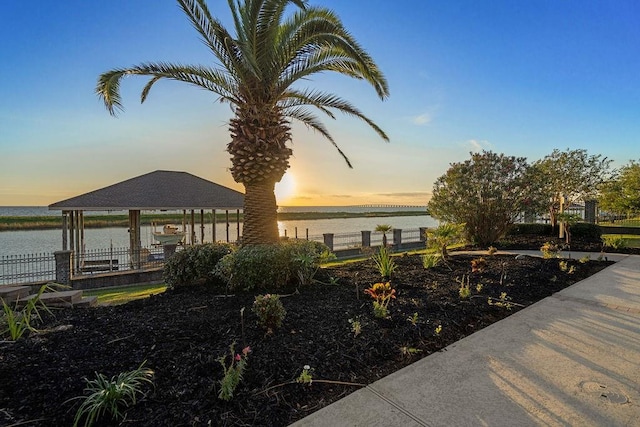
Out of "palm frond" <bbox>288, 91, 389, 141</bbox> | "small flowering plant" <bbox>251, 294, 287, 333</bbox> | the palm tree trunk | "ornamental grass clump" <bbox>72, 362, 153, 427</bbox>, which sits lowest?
"ornamental grass clump" <bbox>72, 362, 153, 427</bbox>

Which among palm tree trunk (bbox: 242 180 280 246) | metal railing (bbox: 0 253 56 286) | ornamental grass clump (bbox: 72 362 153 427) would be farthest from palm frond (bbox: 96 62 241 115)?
metal railing (bbox: 0 253 56 286)

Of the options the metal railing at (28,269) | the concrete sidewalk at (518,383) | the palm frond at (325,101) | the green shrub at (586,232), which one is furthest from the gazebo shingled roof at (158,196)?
the green shrub at (586,232)

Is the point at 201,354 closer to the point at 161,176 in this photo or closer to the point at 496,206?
the point at 496,206

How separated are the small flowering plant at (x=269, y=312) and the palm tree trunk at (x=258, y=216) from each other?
2851 mm

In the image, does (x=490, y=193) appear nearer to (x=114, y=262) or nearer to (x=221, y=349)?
(x=221, y=349)

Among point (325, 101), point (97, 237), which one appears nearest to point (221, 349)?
point (325, 101)

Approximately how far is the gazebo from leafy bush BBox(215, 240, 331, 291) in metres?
8.12

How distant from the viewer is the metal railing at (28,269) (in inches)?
364

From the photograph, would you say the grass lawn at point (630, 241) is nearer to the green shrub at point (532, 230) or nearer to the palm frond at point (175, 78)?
the green shrub at point (532, 230)

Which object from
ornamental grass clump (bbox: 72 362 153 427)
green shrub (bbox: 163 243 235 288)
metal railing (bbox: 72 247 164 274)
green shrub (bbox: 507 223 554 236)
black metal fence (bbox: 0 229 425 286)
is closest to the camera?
ornamental grass clump (bbox: 72 362 153 427)

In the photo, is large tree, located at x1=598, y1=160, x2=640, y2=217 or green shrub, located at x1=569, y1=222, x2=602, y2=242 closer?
green shrub, located at x1=569, y1=222, x2=602, y2=242

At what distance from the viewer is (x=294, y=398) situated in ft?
8.37

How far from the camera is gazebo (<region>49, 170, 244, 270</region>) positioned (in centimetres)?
1152

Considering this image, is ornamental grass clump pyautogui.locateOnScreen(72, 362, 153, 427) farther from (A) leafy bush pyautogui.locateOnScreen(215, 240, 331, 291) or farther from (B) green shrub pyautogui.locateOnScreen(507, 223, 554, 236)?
(B) green shrub pyautogui.locateOnScreen(507, 223, 554, 236)
